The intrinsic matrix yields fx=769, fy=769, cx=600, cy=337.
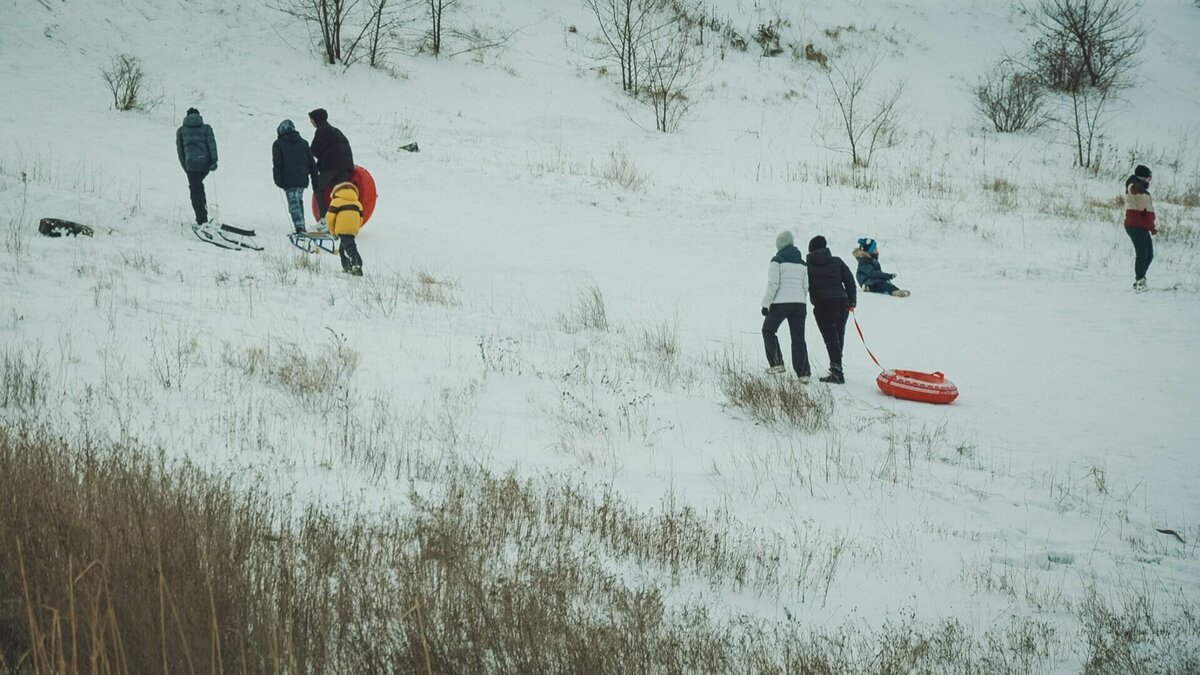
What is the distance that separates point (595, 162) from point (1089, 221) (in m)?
11.1

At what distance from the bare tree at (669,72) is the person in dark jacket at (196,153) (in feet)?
47.9

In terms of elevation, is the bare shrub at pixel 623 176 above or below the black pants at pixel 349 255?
above

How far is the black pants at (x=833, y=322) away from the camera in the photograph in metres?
8.64

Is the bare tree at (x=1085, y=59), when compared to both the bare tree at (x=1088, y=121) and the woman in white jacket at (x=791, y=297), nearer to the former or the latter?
the bare tree at (x=1088, y=121)

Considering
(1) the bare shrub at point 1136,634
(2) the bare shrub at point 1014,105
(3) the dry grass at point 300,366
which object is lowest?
(1) the bare shrub at point 1136,634

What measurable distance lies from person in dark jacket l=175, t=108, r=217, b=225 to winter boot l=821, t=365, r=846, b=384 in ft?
30.0

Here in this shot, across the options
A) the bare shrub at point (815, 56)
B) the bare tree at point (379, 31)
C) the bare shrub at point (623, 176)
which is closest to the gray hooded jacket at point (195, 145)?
the bare shrub at point (623, 176)

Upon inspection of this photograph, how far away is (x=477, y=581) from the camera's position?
3.39m

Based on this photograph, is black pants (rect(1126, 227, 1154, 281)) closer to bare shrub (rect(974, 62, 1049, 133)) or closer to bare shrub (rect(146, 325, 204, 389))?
bare shrub (rect(146, 325, 204, 389))

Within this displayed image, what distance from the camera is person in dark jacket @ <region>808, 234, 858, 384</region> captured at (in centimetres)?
861

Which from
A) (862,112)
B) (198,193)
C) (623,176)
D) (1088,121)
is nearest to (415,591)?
(198,193)

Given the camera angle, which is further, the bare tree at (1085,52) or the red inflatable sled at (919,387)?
the bare tree at (1085,52)

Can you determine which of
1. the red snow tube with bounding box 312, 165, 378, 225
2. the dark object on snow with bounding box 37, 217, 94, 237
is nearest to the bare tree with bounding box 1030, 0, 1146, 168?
the red snow tube with bounding box 312, 165, 378, 225

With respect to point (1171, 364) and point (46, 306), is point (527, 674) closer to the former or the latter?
point (46, 306)
